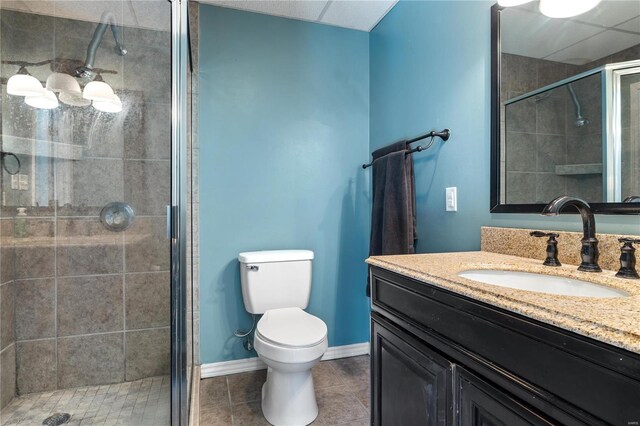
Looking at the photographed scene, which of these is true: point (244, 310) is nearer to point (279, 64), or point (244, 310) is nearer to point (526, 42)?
point (279, 64)

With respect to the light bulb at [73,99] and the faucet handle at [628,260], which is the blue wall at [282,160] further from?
the faucet handle at [628,260]

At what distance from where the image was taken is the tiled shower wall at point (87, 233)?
1478mm

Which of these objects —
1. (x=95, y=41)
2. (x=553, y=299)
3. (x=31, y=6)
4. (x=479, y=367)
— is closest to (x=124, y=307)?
(x=95, y=41)

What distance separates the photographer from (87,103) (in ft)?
5.10

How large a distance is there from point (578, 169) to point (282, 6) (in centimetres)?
181

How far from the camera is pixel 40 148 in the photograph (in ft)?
4.91

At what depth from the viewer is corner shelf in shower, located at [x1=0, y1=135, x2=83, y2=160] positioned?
4.60 feet

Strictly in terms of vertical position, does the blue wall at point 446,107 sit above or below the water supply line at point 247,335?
above

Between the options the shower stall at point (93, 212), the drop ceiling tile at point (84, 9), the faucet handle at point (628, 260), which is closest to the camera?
the faucet handle at point (628, 260)

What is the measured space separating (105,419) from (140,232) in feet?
2.88

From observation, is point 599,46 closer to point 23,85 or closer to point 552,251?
point 552,251

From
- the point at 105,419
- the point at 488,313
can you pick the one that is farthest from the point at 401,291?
the point at 105,419

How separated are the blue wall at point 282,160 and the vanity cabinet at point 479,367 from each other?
109 centimetres

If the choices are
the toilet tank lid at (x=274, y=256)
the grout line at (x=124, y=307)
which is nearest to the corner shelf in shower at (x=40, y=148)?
the grout line at (x=124, y=307)
